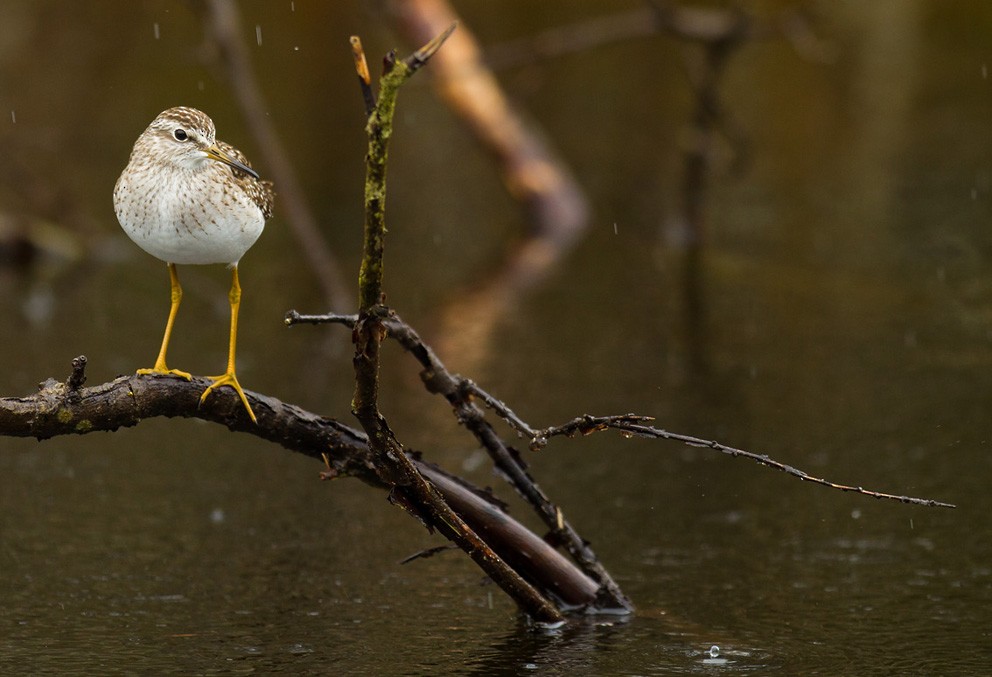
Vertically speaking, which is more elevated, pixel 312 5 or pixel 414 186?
pixel 312 5

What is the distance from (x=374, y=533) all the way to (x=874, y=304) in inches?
221

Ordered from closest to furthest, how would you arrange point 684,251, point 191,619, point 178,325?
point 191,619, point 178,325, point 684,251

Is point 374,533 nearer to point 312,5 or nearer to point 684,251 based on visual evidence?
point 684,251

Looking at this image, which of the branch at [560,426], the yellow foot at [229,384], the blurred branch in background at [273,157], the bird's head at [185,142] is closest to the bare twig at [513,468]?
the branch at [560,426]

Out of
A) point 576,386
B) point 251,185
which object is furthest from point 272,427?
point 576,386

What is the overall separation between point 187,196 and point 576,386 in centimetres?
489

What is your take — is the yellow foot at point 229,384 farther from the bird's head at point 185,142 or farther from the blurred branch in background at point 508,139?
the blurred branch in background at point 508,139

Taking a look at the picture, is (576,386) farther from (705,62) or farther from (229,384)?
(705,62)

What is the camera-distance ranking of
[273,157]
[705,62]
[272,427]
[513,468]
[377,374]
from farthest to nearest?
[705,62], [273,157], [513,468], [272,427], [377,374]

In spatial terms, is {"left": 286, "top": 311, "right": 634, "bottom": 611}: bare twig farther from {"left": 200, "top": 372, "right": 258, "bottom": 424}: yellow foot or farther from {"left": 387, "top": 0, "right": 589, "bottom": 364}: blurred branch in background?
{"left": 387, "top": 0, "right": 589, "bottom": 364}: blurred branch in background

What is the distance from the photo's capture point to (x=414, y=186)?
16172 mm

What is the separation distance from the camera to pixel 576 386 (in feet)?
29.3

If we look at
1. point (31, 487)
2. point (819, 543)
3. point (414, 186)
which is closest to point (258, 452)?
point (31, 487)

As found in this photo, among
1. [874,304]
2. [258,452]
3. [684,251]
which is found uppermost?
[684,251]
